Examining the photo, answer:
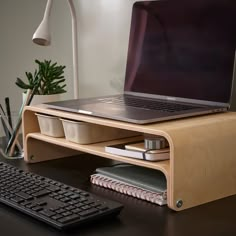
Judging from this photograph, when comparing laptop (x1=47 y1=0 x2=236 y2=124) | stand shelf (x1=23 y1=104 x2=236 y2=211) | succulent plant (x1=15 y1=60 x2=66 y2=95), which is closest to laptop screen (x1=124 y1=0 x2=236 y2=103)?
laptop (x1=47 y1=0 x2=236 y2=124)

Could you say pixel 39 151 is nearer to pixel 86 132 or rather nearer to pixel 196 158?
pixel 86 132

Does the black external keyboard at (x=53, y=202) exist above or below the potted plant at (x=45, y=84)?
below

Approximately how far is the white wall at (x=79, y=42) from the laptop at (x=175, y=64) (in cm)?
21

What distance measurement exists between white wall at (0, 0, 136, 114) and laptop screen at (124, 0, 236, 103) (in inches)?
8.1

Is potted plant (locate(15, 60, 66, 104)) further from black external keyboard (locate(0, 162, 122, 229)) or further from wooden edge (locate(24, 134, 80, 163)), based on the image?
black external keyboard (locate(0, 162, 122, 229))

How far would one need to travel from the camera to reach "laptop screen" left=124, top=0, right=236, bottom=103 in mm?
1074

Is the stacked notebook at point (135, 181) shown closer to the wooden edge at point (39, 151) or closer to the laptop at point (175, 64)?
the laptop at point (175, 64)

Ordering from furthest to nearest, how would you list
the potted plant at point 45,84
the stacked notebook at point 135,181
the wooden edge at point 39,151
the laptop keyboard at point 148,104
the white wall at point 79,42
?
1. the white wall at point 79,42
2. the potted plant at point 45,84
3. the wooden edge at point 39,151
4. the laptop keyboard at point 148,104
5. the stacked notebook at point 135,181

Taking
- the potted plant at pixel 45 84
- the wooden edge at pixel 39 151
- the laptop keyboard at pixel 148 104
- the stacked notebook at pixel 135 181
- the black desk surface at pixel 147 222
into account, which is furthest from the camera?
the potted plant at pixel 45 84

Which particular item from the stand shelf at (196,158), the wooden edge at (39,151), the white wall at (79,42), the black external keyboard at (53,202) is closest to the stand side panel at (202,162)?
the stand shelf at (196,158)

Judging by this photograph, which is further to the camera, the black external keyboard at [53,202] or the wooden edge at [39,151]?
the wooden edge at [39,151]

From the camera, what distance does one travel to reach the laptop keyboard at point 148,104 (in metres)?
1.05

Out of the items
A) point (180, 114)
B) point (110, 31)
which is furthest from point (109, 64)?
point (180, 114)

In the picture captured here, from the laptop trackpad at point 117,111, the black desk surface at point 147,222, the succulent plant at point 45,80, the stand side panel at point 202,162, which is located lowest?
the black desk surface at point 147,222
